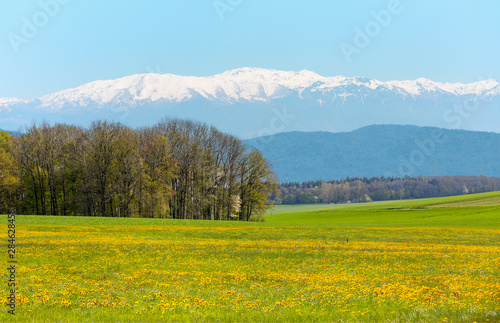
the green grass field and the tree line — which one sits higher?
the tree line

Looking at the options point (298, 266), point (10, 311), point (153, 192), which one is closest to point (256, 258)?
point (298, 266)

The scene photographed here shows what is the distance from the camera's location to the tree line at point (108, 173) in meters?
79.6

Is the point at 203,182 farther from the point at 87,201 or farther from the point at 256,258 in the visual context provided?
the point at 256,258

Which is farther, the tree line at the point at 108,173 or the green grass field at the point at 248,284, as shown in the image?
the tree line at the point at 108,173

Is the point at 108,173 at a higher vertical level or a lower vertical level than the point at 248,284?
higher

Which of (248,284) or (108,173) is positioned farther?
(108,173)

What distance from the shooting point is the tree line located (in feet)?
261

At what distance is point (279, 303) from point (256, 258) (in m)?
13.2

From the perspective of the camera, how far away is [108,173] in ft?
263

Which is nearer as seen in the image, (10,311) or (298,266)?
(10,311)

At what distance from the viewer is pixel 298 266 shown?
965 inches

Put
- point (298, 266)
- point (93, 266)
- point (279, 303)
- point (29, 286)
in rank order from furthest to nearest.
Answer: point (298, 266)
point (93, 266)
point (29, 286)
point (279, 303)

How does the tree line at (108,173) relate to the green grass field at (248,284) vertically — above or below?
above

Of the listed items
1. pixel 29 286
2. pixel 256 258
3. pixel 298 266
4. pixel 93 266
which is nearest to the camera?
pixel 29 286
